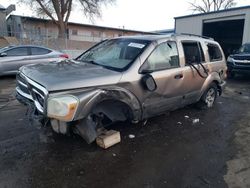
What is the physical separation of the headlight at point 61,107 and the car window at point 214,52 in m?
3.95

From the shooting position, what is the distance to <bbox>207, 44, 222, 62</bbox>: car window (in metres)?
5.59

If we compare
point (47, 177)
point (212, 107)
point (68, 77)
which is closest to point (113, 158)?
point (47, 177)

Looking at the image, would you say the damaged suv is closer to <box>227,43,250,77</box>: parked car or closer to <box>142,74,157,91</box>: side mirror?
<box>142,74,157,91</box>: side mirror

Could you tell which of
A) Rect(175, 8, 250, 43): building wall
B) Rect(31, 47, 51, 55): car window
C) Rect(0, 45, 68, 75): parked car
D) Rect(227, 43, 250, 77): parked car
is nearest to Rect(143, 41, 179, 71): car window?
Rect(0, 45, 68, 75): parked car

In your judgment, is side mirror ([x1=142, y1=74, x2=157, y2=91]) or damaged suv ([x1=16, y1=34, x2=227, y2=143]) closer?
damaged suv ([x1=16, y1=34, x2=227, y2=143])

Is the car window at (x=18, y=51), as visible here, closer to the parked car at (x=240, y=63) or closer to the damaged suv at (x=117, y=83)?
the damaged suv at (x=117, y=83)

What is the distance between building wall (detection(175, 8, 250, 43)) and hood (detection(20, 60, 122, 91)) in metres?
14.8

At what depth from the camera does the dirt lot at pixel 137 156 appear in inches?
116

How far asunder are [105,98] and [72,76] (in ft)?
1.87

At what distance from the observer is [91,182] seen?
2887mm

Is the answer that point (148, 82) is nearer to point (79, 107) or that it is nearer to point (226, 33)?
point (79, 107)

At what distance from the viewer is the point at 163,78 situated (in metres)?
4.16

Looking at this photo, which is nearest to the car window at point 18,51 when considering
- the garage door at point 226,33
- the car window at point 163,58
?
the car window at point 163,58

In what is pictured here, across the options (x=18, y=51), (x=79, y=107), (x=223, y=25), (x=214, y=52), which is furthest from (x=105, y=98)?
(x=223, y=25)
